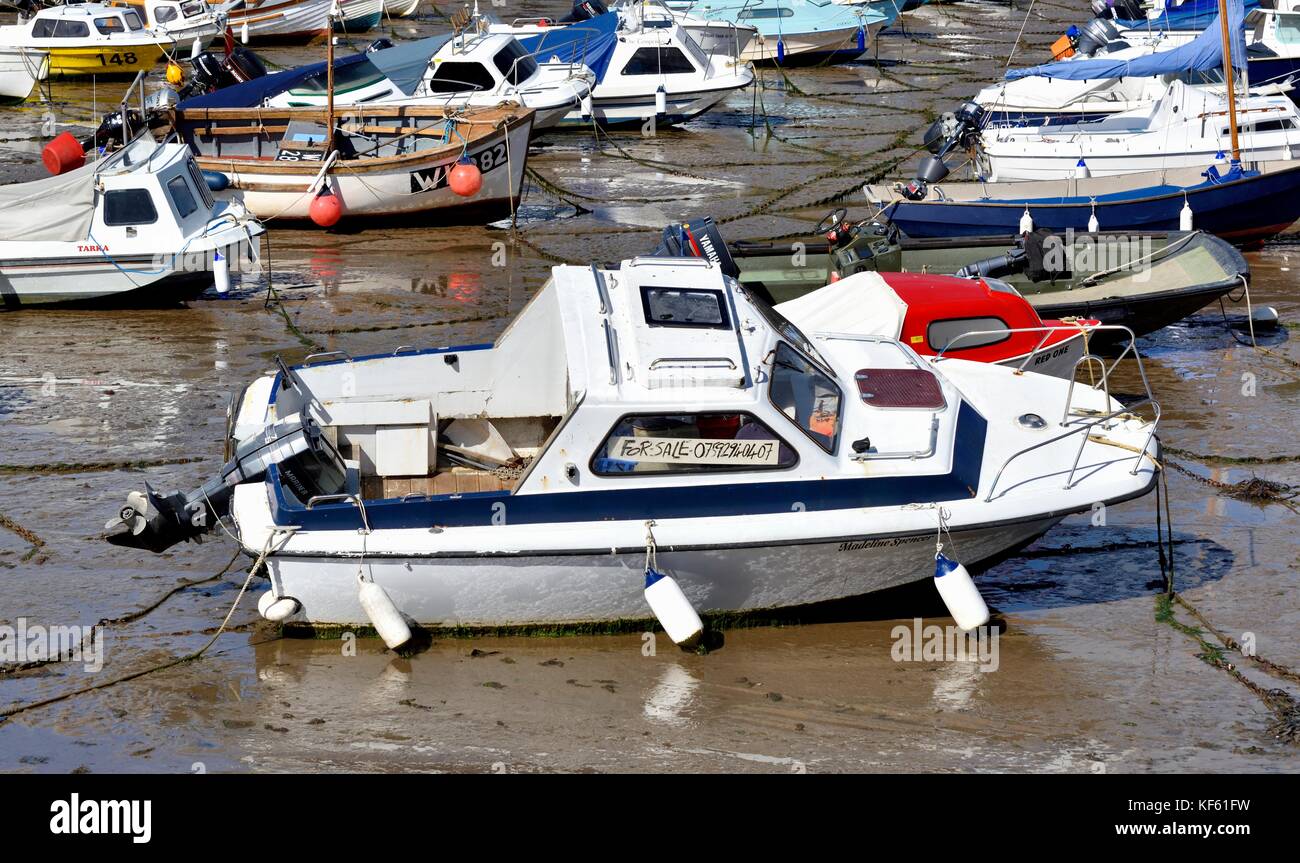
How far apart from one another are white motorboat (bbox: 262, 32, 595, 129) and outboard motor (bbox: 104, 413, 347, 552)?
11918mm

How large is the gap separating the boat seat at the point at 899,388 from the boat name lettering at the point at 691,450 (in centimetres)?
91

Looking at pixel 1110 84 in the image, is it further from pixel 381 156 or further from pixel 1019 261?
pixel 381 156

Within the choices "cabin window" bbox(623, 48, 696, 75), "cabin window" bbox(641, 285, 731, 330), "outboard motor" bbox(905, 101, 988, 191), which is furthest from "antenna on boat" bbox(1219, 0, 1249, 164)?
"cabin window" bbox(641, 285, 731, 330)

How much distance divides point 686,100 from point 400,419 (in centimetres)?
1558

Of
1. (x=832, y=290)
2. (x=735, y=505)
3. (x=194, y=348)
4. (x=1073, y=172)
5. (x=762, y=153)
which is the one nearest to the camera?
(x=735, y=505)

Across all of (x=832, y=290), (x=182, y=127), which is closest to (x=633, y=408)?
(x=832, y=290)

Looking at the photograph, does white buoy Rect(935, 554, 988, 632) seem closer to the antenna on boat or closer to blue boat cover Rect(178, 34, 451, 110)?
the antenna on boat

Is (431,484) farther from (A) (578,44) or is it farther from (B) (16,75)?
(B) (16,75)

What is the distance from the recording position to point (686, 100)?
941 inches

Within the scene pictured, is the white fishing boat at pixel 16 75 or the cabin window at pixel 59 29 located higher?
the cabin window at pixel 59 29

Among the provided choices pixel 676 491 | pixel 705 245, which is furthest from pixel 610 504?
pixel 705 245

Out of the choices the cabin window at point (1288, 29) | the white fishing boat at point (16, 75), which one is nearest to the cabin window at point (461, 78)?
the white fishing boat at point (16, 75)

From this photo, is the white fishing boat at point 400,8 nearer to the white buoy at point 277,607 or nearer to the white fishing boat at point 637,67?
the white fishing boat at point 637,67

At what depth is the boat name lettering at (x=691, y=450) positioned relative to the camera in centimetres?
816
